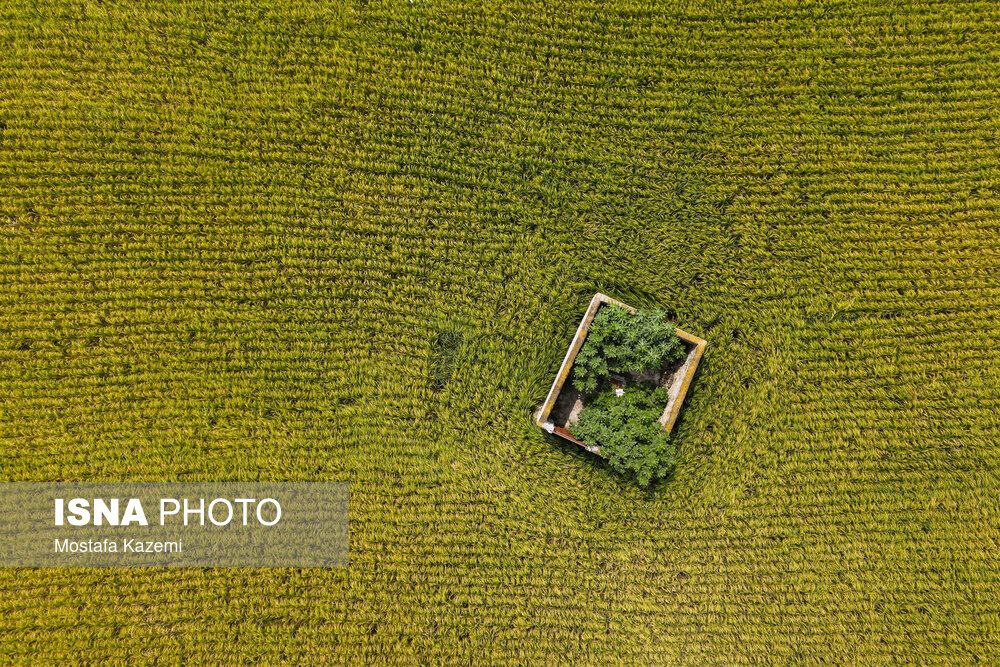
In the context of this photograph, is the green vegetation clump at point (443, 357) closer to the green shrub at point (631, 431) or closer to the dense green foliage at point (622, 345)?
the dense green foliage at point (622, 345)

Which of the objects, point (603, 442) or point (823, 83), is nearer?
point (603, 442)

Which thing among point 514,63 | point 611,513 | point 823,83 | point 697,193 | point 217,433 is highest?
point 514,63

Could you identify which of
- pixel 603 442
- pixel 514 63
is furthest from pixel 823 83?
pixel 603 442

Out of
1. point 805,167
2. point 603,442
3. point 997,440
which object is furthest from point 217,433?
point 997,440

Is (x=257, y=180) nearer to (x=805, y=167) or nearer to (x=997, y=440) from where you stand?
(x=805, y=167)

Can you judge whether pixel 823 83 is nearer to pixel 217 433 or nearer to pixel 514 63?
pixel 514 63

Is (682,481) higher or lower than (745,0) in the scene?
lower
